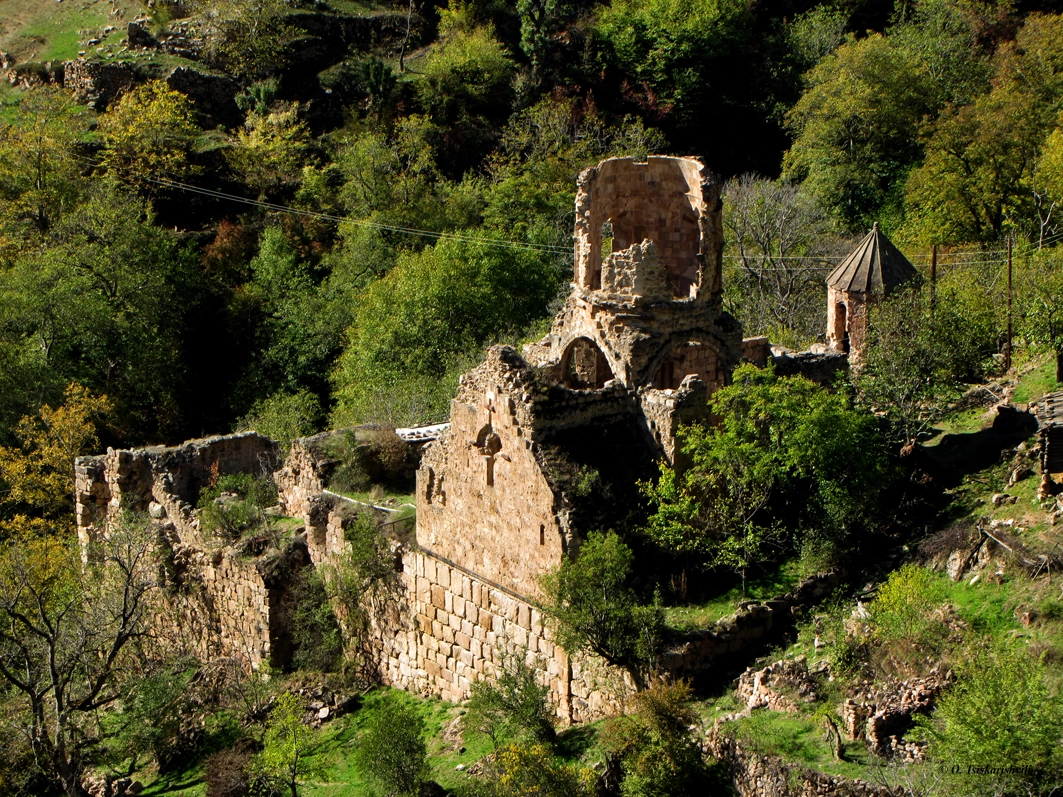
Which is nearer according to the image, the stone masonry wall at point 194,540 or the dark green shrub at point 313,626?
the dark green shrub at point 313,626

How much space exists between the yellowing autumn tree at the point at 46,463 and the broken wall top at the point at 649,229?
553 inches

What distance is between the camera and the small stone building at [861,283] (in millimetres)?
26266

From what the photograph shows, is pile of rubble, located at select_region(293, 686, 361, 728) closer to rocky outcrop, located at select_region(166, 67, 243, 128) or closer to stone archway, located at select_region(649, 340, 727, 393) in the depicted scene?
stone archway, located at select_region(649, 340, 727, 393)

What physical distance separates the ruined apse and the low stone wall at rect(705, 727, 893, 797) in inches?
129

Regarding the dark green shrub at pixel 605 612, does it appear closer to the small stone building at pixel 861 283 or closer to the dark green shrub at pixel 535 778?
the dark green shrub at pixel 535 778

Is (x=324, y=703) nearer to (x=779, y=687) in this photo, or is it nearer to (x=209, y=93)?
(x=779, y=687)

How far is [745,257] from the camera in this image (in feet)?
127

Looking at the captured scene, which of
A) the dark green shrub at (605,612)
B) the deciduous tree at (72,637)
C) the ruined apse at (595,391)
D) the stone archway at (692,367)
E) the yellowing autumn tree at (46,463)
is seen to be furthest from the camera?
the yellowing autumn tree at (46,463)

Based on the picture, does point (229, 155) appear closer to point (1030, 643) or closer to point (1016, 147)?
point (1016, 147)

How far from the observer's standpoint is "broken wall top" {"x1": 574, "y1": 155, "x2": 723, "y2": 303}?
18.7m

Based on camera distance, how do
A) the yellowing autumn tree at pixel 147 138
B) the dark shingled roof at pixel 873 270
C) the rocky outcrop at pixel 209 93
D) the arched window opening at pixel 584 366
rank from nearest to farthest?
1. the arched window opening at pixel 584 366
2. the dark shingled roof at pixel 873 270
3. the yellowing autumn tree at pixel 147 138
4. the rocky outcrop at pixel 209 93

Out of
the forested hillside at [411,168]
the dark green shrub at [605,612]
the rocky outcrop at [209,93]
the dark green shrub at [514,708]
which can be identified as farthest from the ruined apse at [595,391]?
the rocky outcrop at [209,93]

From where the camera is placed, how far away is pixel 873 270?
1039 inches

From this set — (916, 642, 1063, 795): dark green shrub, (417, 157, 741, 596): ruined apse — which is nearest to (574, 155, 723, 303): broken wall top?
(417, 157, 741, 596): ruined apse
